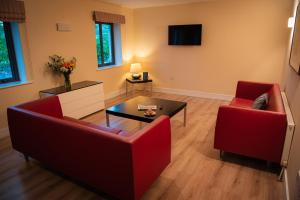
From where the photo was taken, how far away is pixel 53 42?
151 inches

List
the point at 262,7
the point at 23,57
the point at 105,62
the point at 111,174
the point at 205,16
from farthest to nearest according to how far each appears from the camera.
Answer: the point at 105,62
the point at 205,16
the point at 262,7
the point at 23,57
the point at 111,174

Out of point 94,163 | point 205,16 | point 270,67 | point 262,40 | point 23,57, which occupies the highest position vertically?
point 205,16

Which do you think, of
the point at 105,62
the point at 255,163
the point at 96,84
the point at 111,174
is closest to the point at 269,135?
the point at 255,163

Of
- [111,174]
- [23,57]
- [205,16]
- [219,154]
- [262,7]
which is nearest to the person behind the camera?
[111,174]

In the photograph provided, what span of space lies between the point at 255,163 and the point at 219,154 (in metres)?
0.43

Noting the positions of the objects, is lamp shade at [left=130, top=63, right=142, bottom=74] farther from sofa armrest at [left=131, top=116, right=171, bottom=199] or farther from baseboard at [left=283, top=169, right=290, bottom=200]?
baseboard at [left=283, top=169, right=290, bottom=200]

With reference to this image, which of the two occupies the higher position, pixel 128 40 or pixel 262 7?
pixel 262 7

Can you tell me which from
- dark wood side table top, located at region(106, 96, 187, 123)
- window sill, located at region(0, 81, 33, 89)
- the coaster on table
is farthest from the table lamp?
the coaster on table

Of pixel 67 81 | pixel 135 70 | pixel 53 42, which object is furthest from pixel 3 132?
pixel 135 70

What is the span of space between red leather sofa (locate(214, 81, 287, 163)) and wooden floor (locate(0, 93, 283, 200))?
9.0 inches

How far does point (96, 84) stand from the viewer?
423cm

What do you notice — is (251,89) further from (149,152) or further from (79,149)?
(79,149)

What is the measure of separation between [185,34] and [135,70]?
5.46 ft

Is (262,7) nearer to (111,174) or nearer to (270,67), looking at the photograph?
(270,67)
